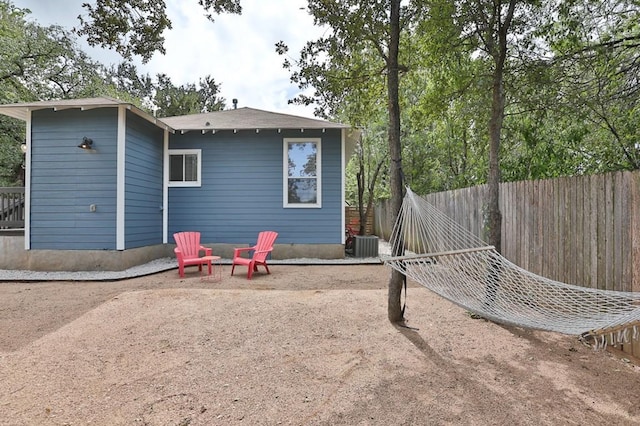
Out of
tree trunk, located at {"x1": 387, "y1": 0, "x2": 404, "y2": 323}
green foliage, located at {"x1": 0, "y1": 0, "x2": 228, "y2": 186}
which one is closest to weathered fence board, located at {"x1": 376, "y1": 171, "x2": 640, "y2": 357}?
tree trunk, located at {"x1": 387, "y1": 0, "x2": 404, "y2": 323}

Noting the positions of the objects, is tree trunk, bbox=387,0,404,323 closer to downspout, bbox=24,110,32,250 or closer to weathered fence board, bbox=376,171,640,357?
weathered fence board, bbox=376,171,640,357

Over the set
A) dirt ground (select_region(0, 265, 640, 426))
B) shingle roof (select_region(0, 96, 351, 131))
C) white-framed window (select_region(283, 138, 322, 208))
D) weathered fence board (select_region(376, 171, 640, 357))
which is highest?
shingle roof (select_region(0, 96, 351, 131))

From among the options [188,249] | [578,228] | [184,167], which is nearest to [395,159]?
[578,228]

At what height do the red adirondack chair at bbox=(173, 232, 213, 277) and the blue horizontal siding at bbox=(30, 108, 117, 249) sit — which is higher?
the blue horizontal siding at bbox=(30, 108, 117, 249)

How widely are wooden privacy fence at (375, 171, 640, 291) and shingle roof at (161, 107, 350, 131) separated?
155 inches

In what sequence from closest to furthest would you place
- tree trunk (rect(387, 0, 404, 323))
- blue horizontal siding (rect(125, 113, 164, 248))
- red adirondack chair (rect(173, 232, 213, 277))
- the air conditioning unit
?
1. tree trunk (rect(387, 0, 404, 323))
2. red adirondack chair (rect(173, 232, 213, 277))
3. blue horizontal siding (rect(125, 113, 164, 248))
4. the air conditioning unit

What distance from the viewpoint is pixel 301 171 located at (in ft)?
23.4

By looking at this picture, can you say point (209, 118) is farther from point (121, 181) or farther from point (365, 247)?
point (365, 247)

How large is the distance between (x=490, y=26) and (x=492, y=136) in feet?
3.87

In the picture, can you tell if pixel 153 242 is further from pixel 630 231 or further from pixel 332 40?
pixel 630 231

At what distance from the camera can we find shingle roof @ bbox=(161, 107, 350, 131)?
6855 mm

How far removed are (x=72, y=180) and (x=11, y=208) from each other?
2122 mm

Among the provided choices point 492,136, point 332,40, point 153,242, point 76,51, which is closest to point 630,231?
point 492,136

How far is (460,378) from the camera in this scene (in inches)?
86.1
